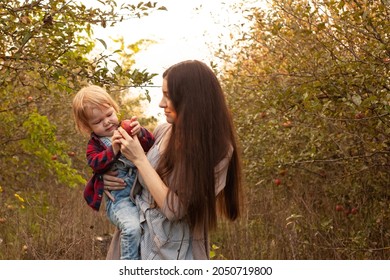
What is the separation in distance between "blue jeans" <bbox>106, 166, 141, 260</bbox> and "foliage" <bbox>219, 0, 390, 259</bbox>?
64.5 inches

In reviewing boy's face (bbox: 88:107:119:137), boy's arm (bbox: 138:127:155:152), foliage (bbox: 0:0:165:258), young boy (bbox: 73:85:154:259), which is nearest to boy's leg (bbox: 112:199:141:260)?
young boy (bbox: 73:85:154:259)

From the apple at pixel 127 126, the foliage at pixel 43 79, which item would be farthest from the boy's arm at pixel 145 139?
the foliage at pixel 43 79

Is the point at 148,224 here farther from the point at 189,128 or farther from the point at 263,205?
the point at 263,205

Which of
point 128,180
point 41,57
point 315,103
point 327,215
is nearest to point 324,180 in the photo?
point 327,215

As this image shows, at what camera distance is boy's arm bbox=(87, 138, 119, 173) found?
2980 millimetres

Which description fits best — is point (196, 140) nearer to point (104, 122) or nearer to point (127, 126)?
point (127, 126)

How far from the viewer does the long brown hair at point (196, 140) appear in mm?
2762

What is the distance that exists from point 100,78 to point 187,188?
2145 millimetres

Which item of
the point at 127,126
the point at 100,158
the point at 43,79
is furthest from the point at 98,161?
the point at 43,79

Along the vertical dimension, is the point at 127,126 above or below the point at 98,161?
above

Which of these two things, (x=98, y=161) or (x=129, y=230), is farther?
(x=98, y=161)

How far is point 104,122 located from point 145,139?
21cm

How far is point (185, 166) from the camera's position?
2.77m

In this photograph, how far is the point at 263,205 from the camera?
7.85m
